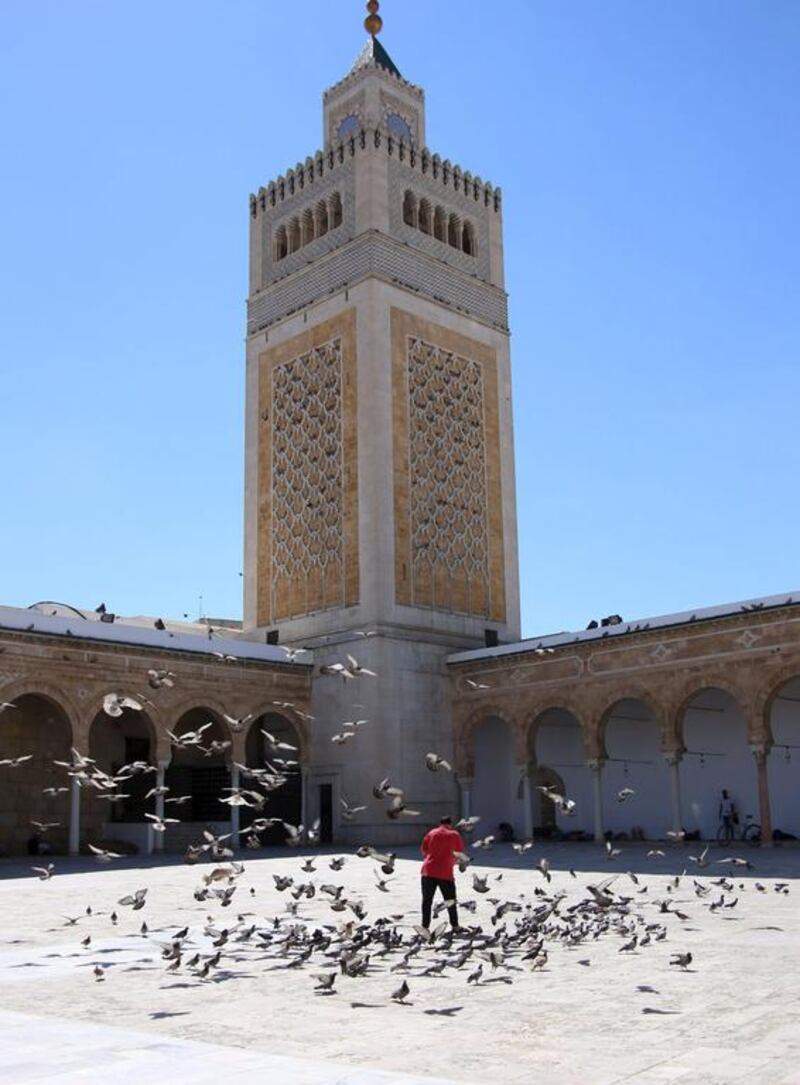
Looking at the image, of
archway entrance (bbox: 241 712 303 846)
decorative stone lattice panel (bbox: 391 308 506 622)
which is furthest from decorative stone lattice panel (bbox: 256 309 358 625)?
archway entrance (bbox: 241 712 303 846)

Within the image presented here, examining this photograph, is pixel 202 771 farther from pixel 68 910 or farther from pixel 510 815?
pixel 68 910

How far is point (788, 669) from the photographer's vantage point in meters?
18.5

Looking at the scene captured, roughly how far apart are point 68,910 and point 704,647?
39.5ft

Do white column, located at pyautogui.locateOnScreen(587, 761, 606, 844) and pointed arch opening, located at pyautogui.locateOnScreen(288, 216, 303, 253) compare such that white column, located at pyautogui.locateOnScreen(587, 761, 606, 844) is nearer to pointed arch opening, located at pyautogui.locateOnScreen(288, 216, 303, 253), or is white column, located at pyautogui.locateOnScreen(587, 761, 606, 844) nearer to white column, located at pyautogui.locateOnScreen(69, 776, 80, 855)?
white column, located at pyautogui.locateOnScreen(69, 776, 80, 855)

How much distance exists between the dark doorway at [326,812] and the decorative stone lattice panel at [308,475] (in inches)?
158

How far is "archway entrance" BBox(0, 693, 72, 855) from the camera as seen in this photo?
21.1 m

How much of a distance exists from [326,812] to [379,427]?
27.1ft

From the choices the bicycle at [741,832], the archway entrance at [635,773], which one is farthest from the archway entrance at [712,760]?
the archway entrance at [635,773]

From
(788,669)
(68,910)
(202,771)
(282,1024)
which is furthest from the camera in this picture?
(202,771)

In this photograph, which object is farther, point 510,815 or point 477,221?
point 477,221

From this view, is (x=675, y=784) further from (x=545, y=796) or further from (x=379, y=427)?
(x=379, y=427)

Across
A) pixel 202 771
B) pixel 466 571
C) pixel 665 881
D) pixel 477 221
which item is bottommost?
pixel 665 881

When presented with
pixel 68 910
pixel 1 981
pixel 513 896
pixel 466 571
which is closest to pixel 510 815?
pixel 466 571

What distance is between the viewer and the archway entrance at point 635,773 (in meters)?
23.0
